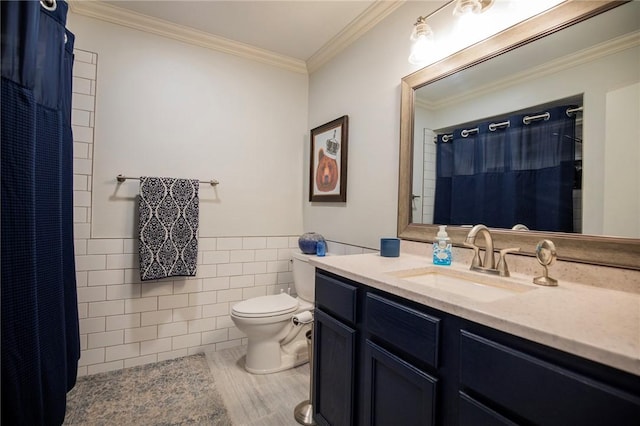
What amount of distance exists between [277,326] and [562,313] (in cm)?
161

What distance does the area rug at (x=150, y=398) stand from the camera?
1578 millimetres

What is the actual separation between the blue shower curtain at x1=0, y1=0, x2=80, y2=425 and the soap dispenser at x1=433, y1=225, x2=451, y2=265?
4.97 feet

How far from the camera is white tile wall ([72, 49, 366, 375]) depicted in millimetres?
1968

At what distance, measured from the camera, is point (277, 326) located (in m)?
1.99

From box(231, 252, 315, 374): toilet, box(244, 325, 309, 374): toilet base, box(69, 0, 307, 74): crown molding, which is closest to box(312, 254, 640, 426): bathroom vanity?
box(231, 252, 315, 374): toilet

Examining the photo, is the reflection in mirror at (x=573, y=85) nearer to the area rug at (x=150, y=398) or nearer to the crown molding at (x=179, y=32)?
the crown molding at (x=179, y=32)

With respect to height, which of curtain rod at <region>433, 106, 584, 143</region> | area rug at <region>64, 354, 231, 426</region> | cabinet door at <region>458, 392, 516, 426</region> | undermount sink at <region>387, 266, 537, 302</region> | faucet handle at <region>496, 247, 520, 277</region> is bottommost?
area rug at <region>64, 354, 231, 426</region>

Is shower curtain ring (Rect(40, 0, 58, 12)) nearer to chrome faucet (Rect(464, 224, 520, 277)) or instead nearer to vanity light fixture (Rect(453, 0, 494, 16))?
vanity light fixture (Rect(453, 0, 494, 16))

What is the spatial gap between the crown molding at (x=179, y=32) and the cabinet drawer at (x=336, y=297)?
6.45 ft

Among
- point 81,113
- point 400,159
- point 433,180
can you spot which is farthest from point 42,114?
point 433,180

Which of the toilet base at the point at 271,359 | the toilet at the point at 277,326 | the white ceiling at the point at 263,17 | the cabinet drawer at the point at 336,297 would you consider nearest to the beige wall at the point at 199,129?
the white ceiling at the point at 263,17

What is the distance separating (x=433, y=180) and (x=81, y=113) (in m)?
2.25

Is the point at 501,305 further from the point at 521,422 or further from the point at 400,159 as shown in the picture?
the point at 400,159

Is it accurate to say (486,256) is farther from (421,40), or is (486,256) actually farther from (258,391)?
(258,391)
